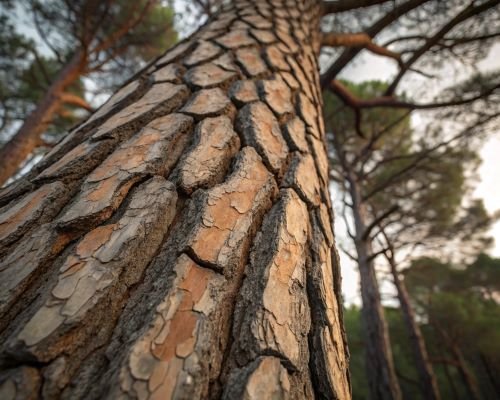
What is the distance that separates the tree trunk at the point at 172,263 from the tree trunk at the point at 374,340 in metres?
3.16

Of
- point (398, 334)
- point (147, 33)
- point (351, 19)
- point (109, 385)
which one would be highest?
point (147, 33)

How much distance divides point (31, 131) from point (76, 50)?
98.4 inches

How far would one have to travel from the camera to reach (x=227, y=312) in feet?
1.30

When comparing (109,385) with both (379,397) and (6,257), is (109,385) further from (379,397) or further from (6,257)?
(379,397)

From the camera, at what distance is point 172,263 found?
0.41 m

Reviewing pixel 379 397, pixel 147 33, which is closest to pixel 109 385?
pixel 379 397

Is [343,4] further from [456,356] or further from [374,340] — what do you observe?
[456,356]

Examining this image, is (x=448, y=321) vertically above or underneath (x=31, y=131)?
above

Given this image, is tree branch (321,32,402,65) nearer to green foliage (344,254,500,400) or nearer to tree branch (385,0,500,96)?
tree branch (385,0,500,96)

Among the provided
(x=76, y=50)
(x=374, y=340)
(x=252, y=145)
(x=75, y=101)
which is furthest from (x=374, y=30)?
(x=76, y=50)

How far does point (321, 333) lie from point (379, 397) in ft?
12.8

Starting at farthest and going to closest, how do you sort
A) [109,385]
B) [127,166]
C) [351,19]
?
[351,19] → [127,166] → [109,385]

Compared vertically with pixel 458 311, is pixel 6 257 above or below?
below

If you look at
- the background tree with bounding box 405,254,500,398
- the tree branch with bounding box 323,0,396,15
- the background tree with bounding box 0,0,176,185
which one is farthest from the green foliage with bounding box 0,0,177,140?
the background tree with bounding box 405,254,500,398
